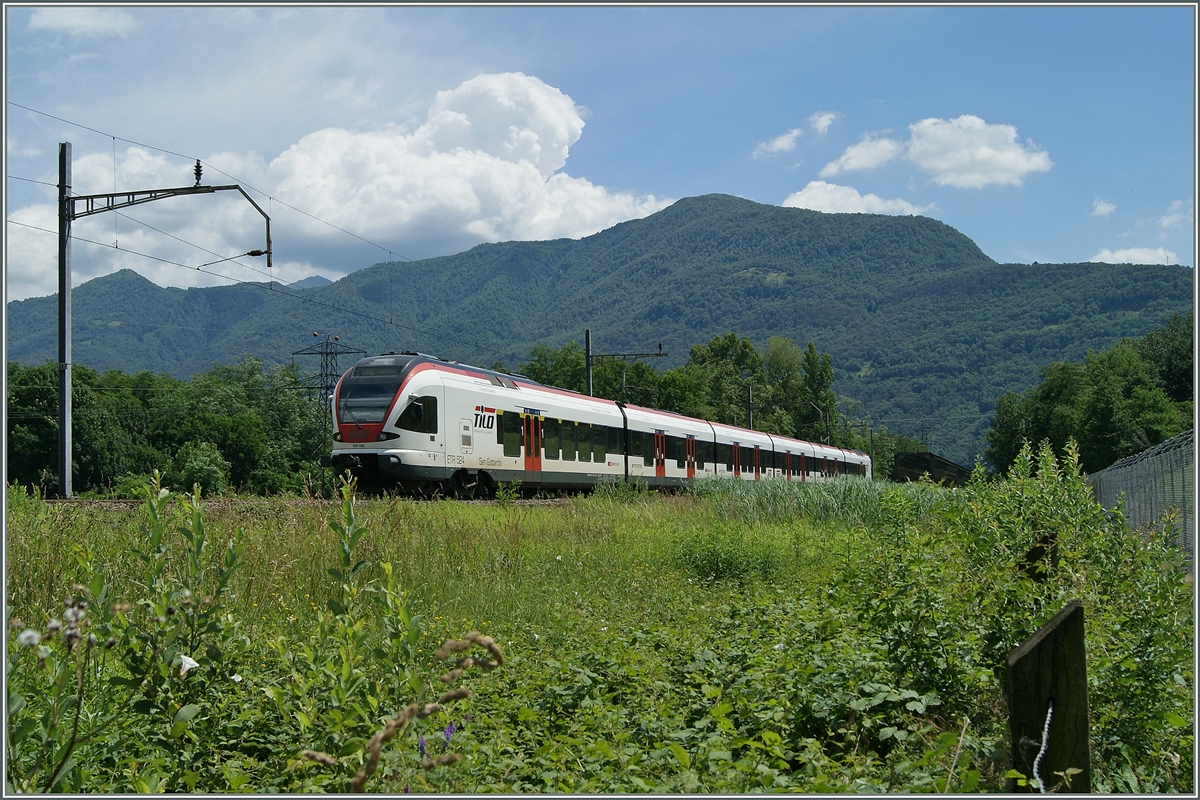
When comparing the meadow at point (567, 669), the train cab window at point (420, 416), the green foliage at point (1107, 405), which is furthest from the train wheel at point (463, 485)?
the green foliage at point (1107, 405)

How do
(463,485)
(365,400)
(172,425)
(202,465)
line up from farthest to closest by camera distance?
(172,425) → (202,465) → (463,485) → (365,400)

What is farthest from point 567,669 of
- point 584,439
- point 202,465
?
point 202,465

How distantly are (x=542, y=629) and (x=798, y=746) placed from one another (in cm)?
255

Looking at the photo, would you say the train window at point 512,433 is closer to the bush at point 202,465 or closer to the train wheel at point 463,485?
the train wheel at point 463,485

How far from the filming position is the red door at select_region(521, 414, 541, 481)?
21.3 meters

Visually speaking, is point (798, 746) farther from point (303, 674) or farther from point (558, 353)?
point (558, 353)

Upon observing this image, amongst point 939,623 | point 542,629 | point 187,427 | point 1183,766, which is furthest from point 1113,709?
point 187,427

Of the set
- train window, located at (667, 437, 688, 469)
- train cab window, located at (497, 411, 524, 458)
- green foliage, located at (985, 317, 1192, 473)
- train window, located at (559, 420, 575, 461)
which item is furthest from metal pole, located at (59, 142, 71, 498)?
green foliage, located at (985, 317, 1192, 473)

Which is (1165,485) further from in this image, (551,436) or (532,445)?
(551,436)

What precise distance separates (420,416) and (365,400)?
1176mm

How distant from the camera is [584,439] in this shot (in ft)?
79.4

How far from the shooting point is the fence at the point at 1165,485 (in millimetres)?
6570

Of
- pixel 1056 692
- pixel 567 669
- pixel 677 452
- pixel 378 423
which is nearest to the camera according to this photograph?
pixel 1056 692

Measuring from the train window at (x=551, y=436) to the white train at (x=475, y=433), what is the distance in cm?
3
